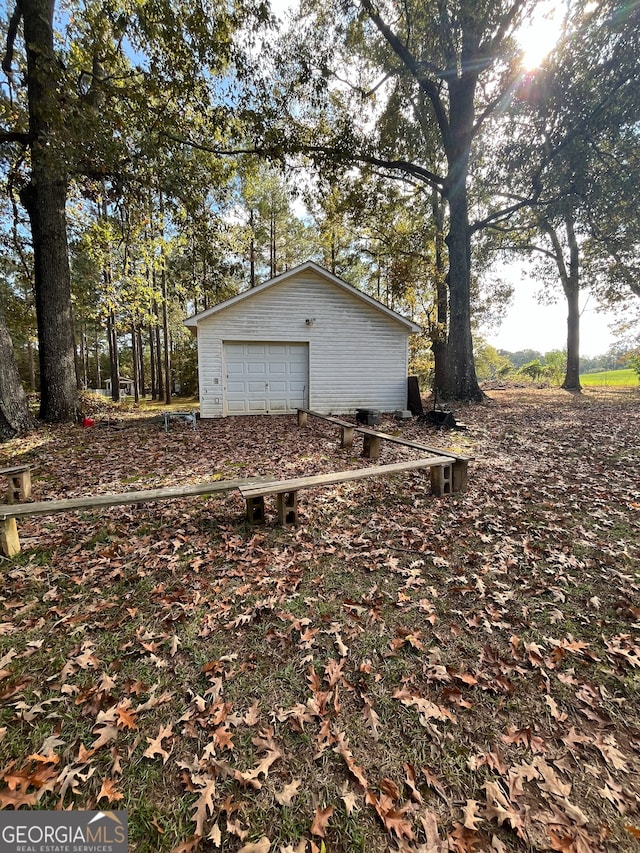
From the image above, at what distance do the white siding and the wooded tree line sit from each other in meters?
1.50

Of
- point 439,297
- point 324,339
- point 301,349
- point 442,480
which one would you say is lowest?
point 442,480

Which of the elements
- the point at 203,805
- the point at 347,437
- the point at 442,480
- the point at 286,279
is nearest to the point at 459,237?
the point at 286,279

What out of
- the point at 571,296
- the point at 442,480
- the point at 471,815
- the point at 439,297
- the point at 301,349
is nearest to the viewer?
the point at 471,815

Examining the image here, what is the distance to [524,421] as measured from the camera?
10.2 m

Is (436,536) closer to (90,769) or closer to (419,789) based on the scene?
(419,789)

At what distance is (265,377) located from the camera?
12.4m

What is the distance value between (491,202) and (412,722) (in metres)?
20.7

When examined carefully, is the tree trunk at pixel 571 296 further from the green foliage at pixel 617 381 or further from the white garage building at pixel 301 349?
the white garage building at pixel 301 349

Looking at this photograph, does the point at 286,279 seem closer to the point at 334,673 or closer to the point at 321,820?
the point at 334,673

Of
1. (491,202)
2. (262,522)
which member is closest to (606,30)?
(491,202)

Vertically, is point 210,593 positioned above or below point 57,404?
below

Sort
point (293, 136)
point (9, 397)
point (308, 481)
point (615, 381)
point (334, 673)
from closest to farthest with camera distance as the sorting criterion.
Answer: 1. point (334, 673)
2. point (308, 481)
3. point (9, 397)
4. point (293, 136)
5. point (615, 381)

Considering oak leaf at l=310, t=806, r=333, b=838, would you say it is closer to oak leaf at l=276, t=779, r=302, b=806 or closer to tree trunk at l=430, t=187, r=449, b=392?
oak leaf at l=276, t=779, r=302, b=806

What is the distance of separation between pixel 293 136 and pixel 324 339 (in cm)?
616
